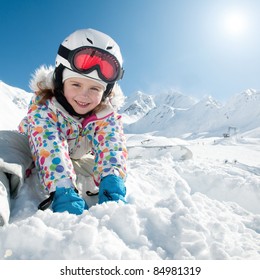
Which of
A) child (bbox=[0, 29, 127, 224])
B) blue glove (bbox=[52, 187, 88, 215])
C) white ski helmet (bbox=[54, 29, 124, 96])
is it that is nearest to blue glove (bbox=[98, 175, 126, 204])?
child (bbox=[0, 29, 127, 224])

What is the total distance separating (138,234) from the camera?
167 cm

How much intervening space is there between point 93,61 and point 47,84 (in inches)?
24.2

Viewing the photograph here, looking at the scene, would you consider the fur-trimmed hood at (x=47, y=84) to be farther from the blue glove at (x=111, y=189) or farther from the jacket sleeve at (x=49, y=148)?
the blue glove at (x=111, y=189)

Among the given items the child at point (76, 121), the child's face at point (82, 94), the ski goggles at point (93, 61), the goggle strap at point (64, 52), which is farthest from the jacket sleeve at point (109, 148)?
the goggle strap at point (64, 52)

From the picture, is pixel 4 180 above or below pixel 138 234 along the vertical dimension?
above

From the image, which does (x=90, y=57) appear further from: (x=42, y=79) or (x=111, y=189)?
(x=111, y=189)

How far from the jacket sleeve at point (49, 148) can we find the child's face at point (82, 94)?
245 millimetres

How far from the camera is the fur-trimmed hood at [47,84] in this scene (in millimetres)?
3213

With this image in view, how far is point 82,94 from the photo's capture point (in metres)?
2.91

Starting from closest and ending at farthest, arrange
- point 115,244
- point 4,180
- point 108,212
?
point 115,244 → point 108,212 → point 4,180
